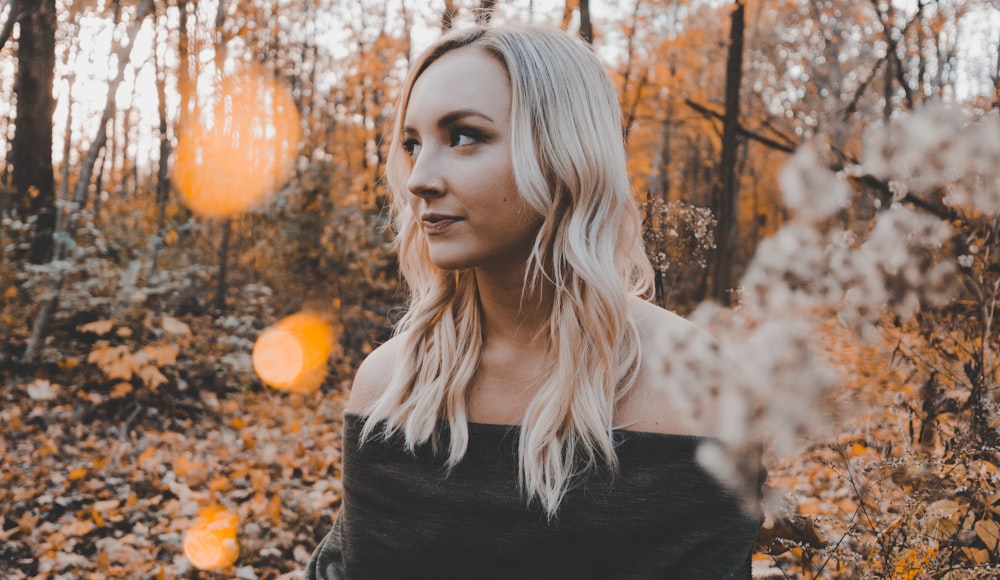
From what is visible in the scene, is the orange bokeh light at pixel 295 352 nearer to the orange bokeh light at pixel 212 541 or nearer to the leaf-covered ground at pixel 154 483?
the leaf-covered ground at pixel 154 483

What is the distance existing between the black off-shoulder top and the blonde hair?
41 millimetres

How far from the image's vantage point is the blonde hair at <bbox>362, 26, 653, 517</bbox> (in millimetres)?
1353

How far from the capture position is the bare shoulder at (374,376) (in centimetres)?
165

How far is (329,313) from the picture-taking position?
277 inches

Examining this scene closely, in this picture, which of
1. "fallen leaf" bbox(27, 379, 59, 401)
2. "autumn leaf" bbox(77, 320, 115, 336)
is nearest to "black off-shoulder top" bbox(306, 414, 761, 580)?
"autumn leaf" bbox(77, 320, 115, 336)

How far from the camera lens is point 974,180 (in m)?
2.38

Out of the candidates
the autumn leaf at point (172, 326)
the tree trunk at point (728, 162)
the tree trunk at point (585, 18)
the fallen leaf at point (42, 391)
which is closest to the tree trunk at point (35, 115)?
the fallen leaf at point (42, 391)

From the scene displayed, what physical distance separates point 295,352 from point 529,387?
227 inches

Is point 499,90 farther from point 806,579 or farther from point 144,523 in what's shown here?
point 144,523

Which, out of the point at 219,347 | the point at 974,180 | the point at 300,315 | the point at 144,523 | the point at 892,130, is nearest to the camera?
the point at 974,180

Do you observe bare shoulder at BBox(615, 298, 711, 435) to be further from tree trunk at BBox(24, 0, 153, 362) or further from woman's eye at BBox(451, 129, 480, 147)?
tree trunk at BBox(24, 0, 153, 362)

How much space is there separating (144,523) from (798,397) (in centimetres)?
343

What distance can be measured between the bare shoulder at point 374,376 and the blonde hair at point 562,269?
0.08m

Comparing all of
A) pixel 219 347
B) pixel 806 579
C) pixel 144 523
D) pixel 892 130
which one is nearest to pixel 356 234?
pixel 219 347
